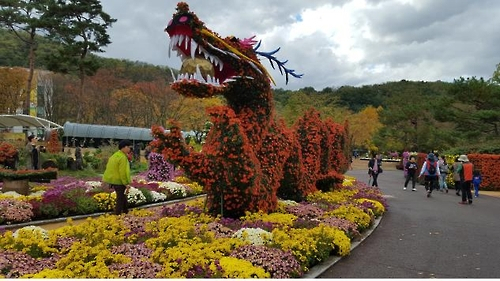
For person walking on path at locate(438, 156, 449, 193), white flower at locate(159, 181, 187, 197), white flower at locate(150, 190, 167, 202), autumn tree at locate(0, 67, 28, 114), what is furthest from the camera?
autumn tree at locate(0, 67, 28, 114)

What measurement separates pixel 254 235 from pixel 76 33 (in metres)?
30.5

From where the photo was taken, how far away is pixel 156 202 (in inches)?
481

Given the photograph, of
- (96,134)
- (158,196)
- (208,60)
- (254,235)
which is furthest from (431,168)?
(96,134)

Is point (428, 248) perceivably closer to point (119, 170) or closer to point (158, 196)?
point (119, 170)

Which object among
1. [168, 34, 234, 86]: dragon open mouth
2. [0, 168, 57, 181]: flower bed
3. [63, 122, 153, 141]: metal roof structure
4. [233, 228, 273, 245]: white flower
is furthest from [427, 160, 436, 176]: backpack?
[63, 122, 153, 141]: metal roof structure

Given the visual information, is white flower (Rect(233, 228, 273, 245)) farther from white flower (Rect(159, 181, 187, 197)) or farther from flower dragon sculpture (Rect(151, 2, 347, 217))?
white flower (Rect(159, 181, 187, 197))

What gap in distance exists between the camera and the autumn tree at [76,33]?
104 feet

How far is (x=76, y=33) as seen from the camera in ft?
106

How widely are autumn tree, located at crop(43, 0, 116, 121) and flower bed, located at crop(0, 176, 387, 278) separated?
27996 mm

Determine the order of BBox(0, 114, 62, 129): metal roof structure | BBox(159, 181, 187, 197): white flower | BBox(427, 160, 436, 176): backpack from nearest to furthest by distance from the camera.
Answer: BBox(159, 181, 187, 197): white flower < BBox(427, 160, 436, 176): backpack < BBox(0, 114, 62, 129): metal roof structure

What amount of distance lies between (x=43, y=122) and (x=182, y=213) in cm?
2469

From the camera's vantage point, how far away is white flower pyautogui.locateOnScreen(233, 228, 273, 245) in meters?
6.27

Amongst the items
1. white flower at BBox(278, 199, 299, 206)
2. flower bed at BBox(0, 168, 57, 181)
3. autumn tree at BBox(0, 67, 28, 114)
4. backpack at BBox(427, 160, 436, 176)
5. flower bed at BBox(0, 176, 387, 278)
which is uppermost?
autumn tree at BBox(0, 67, 28, 114)

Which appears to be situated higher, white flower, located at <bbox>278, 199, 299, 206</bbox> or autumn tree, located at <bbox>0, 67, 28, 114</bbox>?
autumn tree, located at <bbox>0, 67, 28, 114</bbox>
